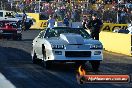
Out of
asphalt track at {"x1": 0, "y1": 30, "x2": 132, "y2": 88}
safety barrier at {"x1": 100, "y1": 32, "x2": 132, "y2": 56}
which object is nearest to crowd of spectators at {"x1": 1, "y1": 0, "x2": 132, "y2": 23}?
safety barrier at {"x1": 100, "y1": 32, "x2": 132, "y2": 56}

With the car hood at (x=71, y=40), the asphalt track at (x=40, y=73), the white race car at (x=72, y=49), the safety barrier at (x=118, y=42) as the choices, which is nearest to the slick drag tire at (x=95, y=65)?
the white race car at (x=72, y=49)

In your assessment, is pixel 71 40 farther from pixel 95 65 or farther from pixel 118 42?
pixel 118 42

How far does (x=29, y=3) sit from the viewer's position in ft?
168

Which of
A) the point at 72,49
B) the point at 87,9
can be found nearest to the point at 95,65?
the point at 72,49

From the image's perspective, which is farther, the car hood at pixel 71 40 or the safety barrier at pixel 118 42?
the safety barrier at pixel 118 42

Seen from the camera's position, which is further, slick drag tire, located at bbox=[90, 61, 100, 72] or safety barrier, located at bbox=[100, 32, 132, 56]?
safety barrier, located at bbox=[100, 32, 132, 56]

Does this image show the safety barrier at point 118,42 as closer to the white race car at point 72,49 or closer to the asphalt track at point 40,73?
the asphalt track at point 40,73

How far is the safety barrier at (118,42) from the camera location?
2161cm

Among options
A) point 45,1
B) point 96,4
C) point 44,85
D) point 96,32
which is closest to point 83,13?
point 96,4

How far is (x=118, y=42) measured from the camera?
22.8 metres

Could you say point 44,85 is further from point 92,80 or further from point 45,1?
point 45,1

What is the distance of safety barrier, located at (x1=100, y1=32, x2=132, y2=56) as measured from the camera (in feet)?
70.9

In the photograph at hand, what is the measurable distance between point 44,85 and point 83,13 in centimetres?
3170

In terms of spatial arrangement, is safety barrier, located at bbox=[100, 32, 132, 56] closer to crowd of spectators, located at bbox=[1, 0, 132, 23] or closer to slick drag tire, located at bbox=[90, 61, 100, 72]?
slick drag tire, located at bbox=[90, 61, 100, 72]
